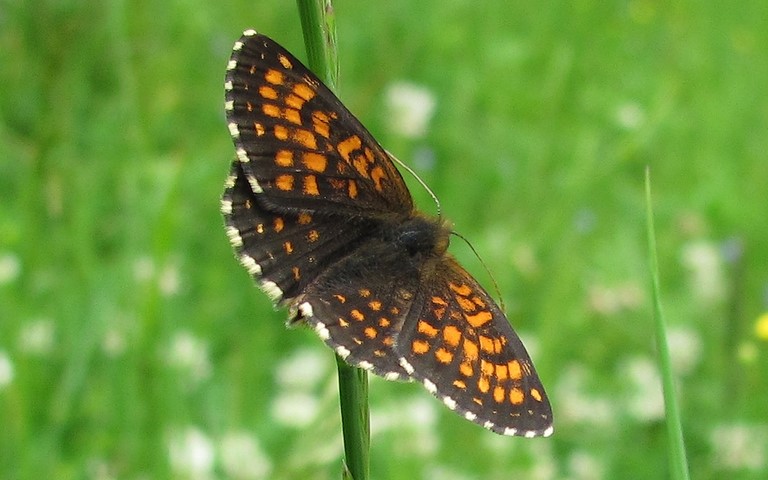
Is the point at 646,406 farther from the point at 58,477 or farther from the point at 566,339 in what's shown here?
the point at 58,477

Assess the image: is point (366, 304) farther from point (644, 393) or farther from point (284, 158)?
point (644, 393)

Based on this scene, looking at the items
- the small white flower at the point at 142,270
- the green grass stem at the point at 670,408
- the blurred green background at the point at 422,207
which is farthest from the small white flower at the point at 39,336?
the green grass stem at the point at 670,408

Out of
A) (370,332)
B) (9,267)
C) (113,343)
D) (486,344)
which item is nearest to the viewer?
(370,332)

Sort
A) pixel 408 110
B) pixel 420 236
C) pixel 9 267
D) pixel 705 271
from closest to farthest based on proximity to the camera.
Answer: pixel 420 236
pixel 9 267
pixel 705 271
pixel 408 110

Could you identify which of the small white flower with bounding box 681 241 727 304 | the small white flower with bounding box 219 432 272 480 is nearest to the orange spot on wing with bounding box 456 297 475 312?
the small white flower with bounding box 219 432 272 480

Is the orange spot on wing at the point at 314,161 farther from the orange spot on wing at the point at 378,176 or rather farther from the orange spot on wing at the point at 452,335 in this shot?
the orange spot on wing at the point at 452,335

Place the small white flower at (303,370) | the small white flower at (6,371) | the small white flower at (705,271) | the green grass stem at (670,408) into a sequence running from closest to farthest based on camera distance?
the green grass stem at (670,408) < the small white flower at (6,371) < the small white flower at (303,370) < the small white flower at (705,271)

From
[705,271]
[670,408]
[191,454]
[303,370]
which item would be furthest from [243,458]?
[705,271]

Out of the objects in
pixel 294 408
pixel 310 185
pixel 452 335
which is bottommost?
pixel 452 335
